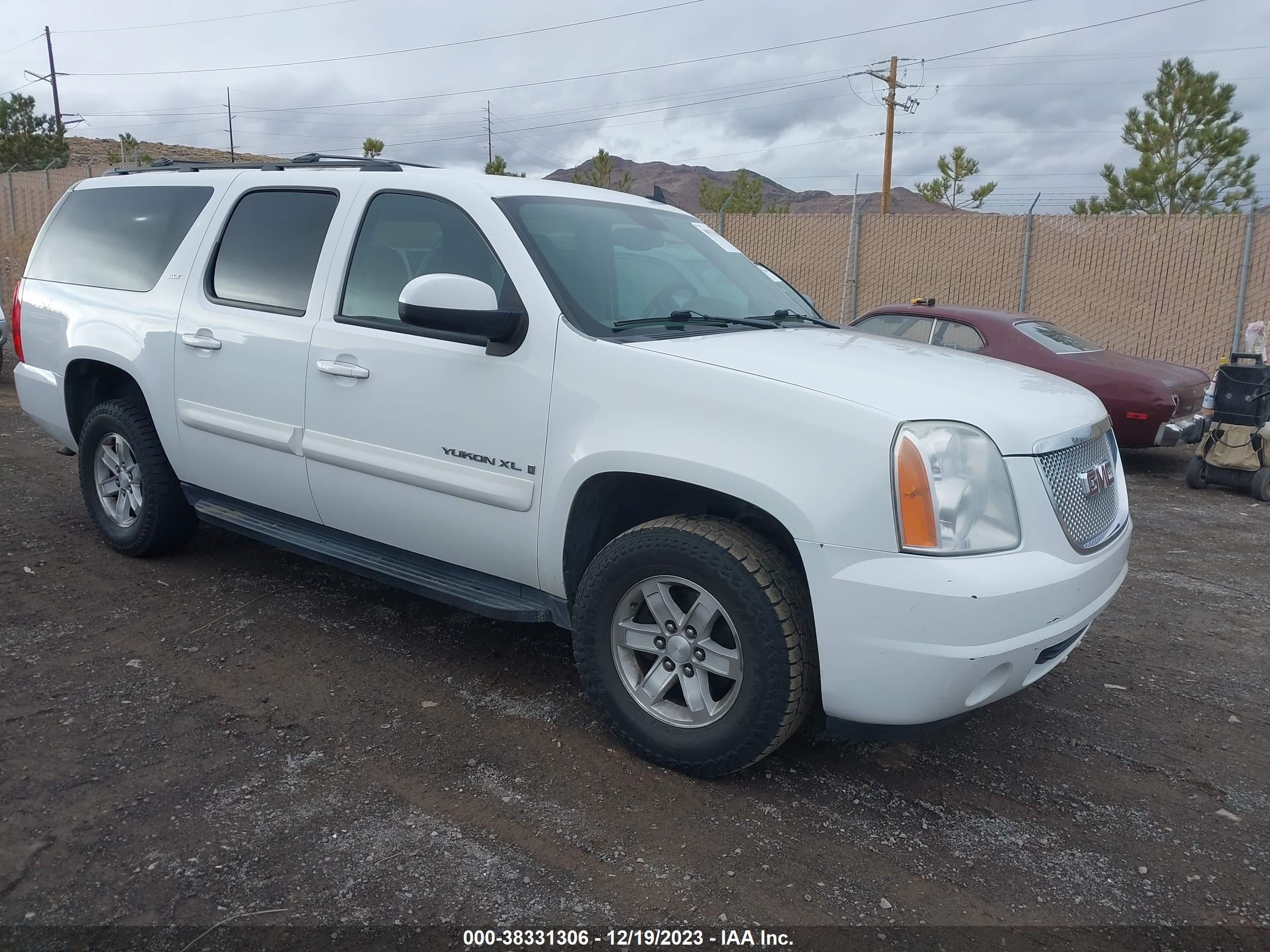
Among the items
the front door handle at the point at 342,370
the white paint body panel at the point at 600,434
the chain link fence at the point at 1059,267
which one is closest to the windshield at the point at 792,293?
the white paint body panel at the point at 600,434

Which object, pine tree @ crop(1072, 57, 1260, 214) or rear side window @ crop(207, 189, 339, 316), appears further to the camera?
pine tree @ crop(1072, 57, 1260, 214)

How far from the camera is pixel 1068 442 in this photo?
317 cm

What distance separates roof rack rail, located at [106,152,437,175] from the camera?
4.32 m

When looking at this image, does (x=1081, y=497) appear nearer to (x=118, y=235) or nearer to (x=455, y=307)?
(x=455, y=307)

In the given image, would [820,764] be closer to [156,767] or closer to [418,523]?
[418,523]

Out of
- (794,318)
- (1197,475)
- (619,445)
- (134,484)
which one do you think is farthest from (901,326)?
(619,445)

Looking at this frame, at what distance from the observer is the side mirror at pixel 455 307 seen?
3.34 meters

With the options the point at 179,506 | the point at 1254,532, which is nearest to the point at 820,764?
the point at 179,506

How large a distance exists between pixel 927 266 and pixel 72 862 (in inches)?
630

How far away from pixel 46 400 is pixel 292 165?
2.05 meters

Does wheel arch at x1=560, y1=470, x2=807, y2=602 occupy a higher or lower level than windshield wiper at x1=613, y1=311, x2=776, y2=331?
lower

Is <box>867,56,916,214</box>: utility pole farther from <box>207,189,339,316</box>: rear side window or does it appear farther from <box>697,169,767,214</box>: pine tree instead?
<box>207,189,339,316</box>: rear side window

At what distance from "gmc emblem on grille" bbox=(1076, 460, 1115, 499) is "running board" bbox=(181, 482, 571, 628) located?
1780 mm

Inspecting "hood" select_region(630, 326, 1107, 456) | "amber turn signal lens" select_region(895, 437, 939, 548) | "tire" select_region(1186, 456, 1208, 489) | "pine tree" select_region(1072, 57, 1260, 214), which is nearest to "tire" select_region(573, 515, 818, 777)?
"amber turn signal lens" select_region(895, 437, 939, 548)
